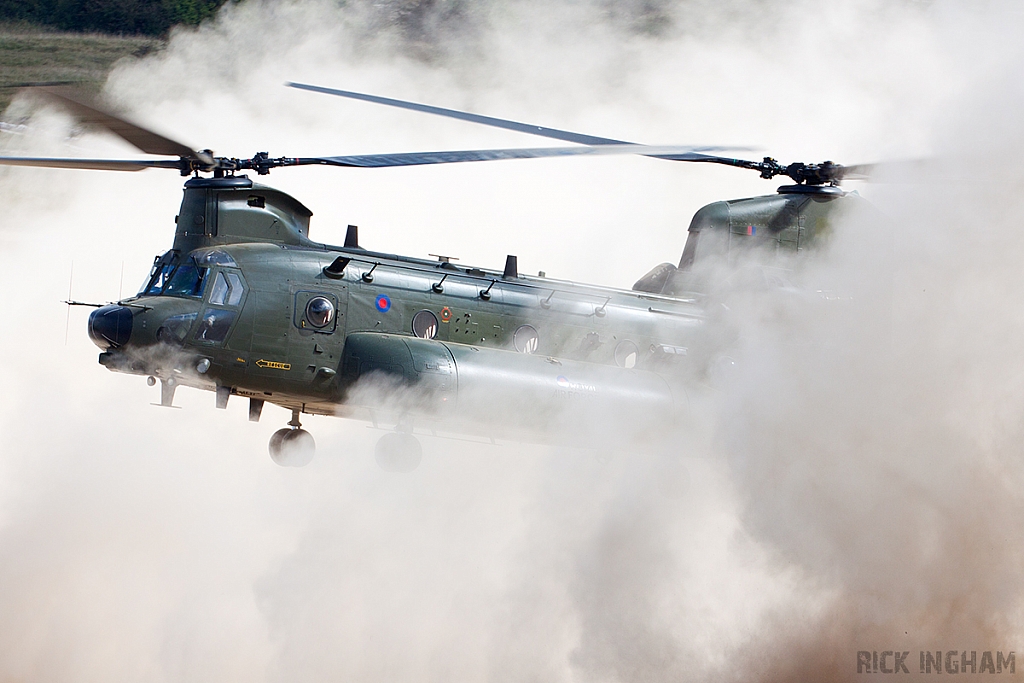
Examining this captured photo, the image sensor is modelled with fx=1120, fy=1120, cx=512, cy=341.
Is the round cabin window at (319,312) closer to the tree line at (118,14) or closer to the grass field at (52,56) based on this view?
the grass field at (52,56)

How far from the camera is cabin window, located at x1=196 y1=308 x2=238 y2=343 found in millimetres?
11000

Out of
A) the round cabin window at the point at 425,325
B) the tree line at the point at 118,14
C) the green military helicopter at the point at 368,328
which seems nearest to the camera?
the green military helicopter at the point at 368,328

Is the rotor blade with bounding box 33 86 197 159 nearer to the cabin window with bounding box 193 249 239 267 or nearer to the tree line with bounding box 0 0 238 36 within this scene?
the cabin window with bounding box 193 249 239 267

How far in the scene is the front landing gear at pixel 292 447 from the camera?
12078mm

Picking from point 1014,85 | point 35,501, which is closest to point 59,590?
point 35,501

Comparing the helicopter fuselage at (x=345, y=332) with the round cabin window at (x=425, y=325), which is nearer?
the helicopter fuselage at (x=345, y=332)

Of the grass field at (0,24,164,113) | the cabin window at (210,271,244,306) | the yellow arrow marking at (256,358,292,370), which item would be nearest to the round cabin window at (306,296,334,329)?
the yellow arrow marking at (256,358,292,370)

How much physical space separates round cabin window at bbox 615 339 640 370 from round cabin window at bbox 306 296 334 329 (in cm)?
350

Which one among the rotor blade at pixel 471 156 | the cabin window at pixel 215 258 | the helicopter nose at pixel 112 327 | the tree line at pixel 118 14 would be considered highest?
the tree line at pixel 118 14

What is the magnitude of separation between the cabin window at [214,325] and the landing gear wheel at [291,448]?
1551mm

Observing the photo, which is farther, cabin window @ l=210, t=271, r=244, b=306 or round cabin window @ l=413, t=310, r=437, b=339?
round cabin window @ l=413, t=310, r=437, b=339

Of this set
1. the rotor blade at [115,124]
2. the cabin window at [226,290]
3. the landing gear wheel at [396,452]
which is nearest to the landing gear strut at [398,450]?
the landing gear wheel at [396,452]


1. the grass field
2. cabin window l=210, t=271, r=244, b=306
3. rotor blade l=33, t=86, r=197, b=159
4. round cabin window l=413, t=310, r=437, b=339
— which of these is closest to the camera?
rotor blade l=33, t=86, r=197, b=159

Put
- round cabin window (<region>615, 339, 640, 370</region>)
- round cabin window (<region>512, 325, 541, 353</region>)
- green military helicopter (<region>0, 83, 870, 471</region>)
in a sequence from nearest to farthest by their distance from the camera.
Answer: green military helicopter (<region>0, 83, 870, 471</region>) → round cabin window (<region>512, 325, 541, 353</region>) → round cabin window (<region>615, 339, 640, 370</region>)
